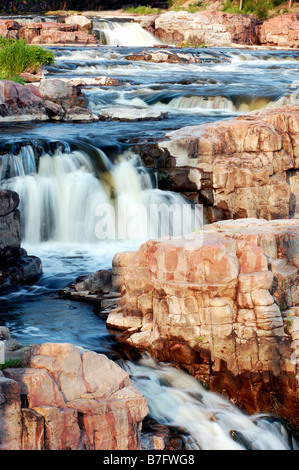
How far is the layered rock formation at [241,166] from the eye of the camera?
13516 millimetres

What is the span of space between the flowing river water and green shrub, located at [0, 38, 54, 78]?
90 centimetres

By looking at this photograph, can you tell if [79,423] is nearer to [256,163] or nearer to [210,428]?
[210,428]

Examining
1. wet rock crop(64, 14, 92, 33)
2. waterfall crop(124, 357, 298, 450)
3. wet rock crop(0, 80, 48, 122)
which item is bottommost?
waterfall crop(124, 357, 298, 450)

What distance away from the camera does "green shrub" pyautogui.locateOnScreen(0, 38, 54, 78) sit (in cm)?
2214

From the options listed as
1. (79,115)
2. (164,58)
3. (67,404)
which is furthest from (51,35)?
(67,404)

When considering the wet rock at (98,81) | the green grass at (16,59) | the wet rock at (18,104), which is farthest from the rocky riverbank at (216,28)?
the wet rock at (18,104)

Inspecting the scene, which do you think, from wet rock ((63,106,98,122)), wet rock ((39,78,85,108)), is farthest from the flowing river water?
wet rock ((39,78,85,108))

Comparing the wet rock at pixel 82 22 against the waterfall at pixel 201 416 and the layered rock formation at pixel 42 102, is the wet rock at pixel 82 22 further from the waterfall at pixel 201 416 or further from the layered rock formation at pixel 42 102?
the waterfall at pixel 201 416

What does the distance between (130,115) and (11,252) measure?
8687 mm

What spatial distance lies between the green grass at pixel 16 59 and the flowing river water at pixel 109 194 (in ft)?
3.03

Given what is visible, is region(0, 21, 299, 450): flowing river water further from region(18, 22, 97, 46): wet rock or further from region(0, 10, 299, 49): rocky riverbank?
region(0, 10, 299, 49): rocky riverbank

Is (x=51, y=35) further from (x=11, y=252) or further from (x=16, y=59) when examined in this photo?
(x=11, y=252)
